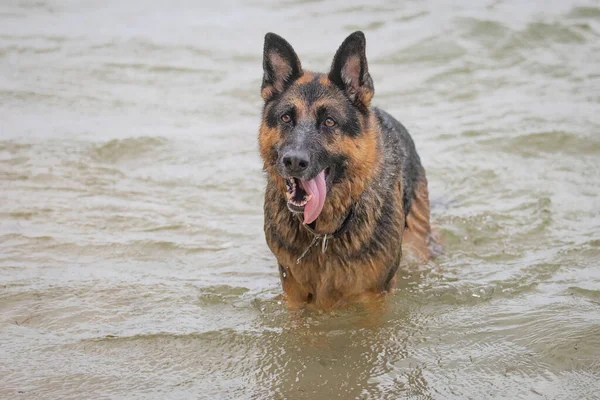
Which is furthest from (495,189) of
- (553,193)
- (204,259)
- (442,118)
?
(204,259)

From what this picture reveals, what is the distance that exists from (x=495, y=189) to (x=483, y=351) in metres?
3.90

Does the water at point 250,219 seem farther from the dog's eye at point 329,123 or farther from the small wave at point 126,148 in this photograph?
the dog's eye at point 329,123

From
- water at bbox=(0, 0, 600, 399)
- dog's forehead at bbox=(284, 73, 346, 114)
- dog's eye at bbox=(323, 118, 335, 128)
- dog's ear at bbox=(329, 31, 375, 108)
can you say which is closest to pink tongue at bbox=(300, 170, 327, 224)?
dog's eye at bbox=(323, 118, 335, 128)

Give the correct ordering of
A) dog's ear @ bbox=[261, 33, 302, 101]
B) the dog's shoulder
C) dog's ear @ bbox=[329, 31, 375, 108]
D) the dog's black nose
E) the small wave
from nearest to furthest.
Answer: the dog's black nose < dog's ear @ bbox=[329, 31, 375, 108] < dog's ear @ bbox=[261, 33, 302, 101] < the dog's shoulder < the small wave

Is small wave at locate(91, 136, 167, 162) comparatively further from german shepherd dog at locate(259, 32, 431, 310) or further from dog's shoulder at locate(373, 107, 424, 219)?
german shepherd dog at locate(259, 32, 431, 310)

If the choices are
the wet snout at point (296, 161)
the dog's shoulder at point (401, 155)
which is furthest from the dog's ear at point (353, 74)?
the wet snout at point (296, 161)

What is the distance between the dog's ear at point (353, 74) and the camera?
5.11 metres

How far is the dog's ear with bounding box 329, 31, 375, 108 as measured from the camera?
5113mm

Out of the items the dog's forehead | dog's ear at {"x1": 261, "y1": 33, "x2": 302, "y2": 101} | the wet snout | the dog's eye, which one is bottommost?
the wet snout

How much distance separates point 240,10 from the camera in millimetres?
17516

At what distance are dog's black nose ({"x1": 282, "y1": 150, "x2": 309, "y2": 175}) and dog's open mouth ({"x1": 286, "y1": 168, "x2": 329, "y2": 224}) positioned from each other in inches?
6.7

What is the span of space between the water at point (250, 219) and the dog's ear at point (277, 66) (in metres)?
1.73

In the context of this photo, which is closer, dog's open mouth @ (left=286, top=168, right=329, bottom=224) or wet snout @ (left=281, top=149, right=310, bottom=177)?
wet snout @ (left=281, top=149, right=310, bottom=177)

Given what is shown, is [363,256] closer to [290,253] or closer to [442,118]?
[290,253]
